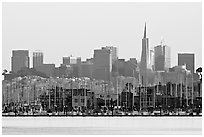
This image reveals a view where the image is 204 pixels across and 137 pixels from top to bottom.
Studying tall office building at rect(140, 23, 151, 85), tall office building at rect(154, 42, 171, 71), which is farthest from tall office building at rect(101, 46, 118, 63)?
tall office building at rect(154, 42, 171, 71)

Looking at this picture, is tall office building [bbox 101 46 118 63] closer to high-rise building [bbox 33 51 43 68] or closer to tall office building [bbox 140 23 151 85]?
tall office building [bbox 140 23 151 85]

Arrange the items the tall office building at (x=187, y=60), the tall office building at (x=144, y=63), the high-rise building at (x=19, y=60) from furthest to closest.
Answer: the tall office building at (x=144, y=63) < the high-rise building at (x=19, y=60) < the tall office building at (x=187, y=60)

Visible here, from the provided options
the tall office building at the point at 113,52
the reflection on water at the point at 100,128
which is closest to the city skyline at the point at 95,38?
the tall office building at the point at 113,52

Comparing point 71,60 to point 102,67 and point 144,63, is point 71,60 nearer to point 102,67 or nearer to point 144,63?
point 102,67

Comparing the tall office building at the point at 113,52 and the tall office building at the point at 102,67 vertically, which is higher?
the tall office building at the point at 113,52

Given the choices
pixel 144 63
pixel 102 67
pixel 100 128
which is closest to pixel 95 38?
pixel 102 67

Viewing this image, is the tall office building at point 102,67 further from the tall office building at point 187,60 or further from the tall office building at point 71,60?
the tall office building at point 187,60
